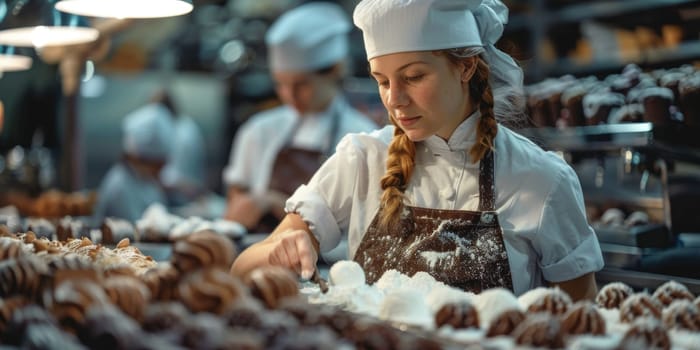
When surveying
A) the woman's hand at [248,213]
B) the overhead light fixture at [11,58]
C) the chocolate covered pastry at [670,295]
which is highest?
the overhead light fixture at [11,58]

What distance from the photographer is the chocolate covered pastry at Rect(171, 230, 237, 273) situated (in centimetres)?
134

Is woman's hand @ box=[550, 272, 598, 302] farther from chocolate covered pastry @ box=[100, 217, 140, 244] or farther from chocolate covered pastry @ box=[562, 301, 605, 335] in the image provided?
chocolate covered pastry @ box=[100, 217, 140, 244]

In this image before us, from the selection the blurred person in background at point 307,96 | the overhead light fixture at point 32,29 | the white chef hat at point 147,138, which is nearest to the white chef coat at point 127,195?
the white chef hat at point 147,138

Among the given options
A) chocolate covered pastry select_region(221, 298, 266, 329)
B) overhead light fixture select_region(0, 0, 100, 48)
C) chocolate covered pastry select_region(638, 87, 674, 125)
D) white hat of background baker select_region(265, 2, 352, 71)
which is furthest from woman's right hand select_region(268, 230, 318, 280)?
white hat of background baker select_region(265, 2, 352, 71)

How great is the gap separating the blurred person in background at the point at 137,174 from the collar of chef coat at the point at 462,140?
129 inches

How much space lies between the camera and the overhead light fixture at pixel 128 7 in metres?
2.05

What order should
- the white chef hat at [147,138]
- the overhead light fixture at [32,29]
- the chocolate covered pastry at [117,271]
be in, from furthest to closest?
the white chef hat at [147,138]
the overhead light fixture at [32,29]
the chocolate covered pastry at [117,271]

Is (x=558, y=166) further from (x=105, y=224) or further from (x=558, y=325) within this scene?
(x=105, y=224)

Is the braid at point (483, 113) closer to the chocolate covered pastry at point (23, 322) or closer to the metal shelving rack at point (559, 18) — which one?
the chocolate covered pastry at point (23, 322)

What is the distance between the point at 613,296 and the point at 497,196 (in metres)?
0.54

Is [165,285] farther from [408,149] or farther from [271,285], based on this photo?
[408,149]

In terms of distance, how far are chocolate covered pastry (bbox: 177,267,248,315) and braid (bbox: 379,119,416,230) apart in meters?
0.89

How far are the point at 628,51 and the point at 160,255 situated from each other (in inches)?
109

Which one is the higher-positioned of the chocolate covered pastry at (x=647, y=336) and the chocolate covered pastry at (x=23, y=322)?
the chocolate covered pastry at (x=23, y=322)
